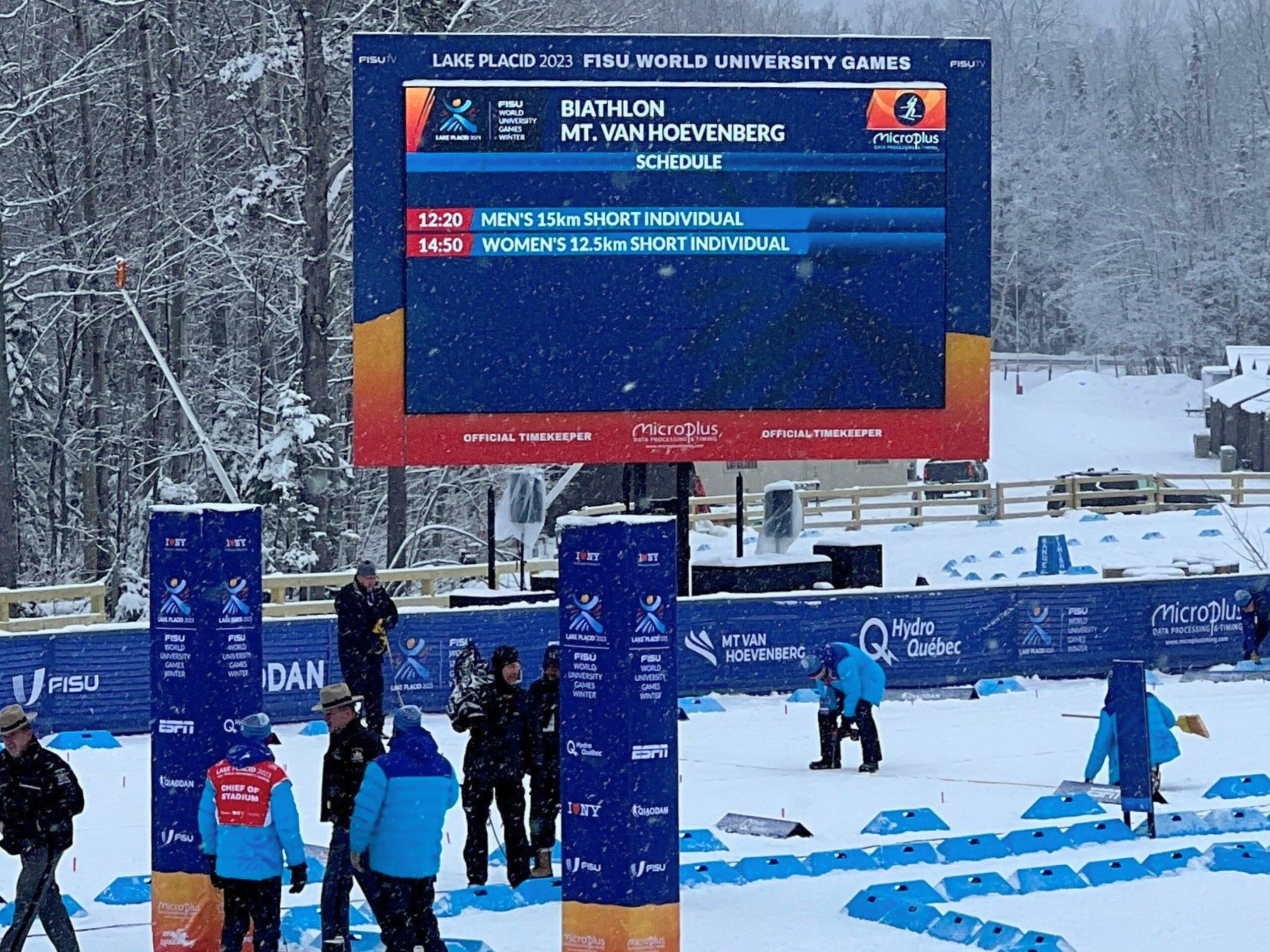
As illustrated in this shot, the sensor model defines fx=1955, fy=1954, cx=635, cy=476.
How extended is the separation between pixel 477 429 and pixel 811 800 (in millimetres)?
6190

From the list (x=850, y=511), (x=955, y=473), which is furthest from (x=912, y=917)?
(x=955, y=473)

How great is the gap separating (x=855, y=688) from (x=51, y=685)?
7992mm

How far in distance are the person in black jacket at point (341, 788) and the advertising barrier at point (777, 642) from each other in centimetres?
958

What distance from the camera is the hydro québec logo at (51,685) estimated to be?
18.9 meters

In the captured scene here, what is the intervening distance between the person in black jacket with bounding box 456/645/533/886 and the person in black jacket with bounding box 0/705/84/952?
302 centimetres

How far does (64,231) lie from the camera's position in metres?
38.0

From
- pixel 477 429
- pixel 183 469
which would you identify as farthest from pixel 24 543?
pixel 477 429

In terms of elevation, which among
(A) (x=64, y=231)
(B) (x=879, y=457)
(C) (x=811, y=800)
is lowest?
(C) (x=811, y=800)

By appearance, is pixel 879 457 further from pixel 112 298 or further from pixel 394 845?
pixel 112 298

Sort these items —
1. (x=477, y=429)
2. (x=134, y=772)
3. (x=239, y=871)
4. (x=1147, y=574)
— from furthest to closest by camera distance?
(x=1147, y=574) < (x=477, y=429) < (x=134, y=772) < (x=239, y=871)

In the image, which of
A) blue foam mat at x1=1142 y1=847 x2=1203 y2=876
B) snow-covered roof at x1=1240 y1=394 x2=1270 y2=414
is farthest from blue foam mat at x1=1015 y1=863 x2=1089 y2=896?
snow-covered roof at x1=1240 y1=394 x2=1270 y2=414

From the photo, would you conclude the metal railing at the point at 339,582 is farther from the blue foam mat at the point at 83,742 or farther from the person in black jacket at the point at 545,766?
the person in black jacket at the point at 545,766

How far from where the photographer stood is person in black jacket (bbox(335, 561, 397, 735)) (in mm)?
17391

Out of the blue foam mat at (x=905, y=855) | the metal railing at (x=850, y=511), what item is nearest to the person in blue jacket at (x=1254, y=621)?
the metal railing at (x=850, y=511)
